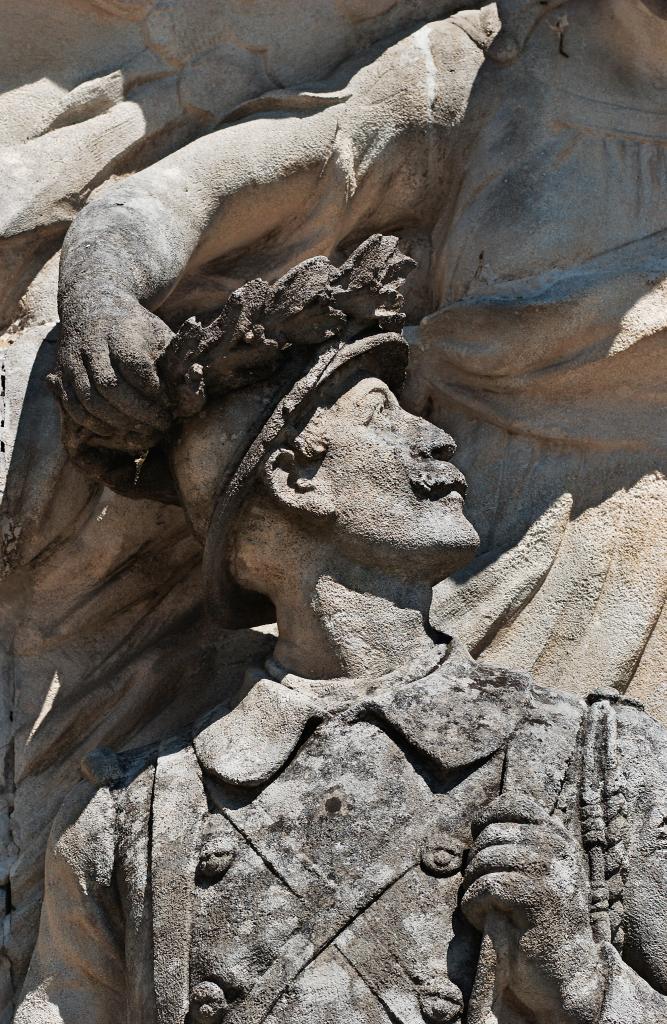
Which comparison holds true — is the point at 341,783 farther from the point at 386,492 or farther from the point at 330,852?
the point at 386,492

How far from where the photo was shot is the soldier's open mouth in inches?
158

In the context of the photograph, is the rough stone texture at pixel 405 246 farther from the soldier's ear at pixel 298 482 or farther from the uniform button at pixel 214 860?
the uniform button at pixel 214 860

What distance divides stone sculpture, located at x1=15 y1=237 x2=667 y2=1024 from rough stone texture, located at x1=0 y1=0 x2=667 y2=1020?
13.9 inches

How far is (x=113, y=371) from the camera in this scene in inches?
154

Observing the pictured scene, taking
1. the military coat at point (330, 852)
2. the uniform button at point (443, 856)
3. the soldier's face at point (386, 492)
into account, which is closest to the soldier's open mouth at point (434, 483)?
the soldier's face at point (386, 492)

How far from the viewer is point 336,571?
3996 millimetres

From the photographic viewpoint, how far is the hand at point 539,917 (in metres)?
3.57

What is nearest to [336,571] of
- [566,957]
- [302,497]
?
[302,497]

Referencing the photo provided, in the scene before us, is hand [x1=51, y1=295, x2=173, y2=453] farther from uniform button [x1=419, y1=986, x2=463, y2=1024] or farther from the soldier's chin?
uniform button [x1=419, y1=986, x2=463, y2=1024]

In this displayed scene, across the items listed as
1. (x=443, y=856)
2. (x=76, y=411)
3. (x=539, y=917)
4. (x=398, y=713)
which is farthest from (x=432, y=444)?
(x=539, y=917)

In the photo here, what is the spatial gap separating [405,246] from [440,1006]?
1920 millimetres

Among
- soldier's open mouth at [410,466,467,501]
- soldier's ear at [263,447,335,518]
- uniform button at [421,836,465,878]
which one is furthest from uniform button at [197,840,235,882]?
soldier's open mouth at [410,466,467,501]

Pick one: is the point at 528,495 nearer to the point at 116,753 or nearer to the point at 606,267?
the point at 606,267

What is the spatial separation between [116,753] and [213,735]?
0.25 metres
